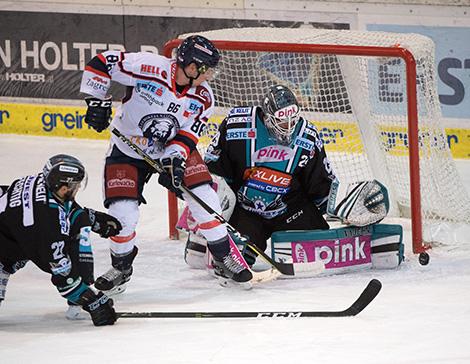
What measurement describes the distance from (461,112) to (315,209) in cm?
228

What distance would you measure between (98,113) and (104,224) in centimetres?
54

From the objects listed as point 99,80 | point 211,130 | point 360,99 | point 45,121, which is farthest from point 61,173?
point 45,121

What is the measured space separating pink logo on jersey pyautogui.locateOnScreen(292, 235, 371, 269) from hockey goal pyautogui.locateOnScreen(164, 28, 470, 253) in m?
0.44

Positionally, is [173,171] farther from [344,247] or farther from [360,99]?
[360,99]

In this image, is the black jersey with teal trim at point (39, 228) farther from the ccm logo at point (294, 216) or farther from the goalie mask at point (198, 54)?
the ccm logo at point (294, 216)

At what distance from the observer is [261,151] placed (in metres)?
5.61

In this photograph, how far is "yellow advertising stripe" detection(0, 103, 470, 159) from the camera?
6.53 metres

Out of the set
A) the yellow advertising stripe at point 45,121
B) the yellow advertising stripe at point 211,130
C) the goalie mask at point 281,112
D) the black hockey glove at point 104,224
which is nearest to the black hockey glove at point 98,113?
the black hockey glove at point 104,224

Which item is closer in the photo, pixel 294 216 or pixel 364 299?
pixel 364 299

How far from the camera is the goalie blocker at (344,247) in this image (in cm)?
550

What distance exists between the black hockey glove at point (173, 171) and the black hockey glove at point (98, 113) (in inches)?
11.9

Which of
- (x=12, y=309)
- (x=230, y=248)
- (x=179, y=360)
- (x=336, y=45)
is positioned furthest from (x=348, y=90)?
(x=179, y=360)

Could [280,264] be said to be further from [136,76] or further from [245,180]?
[136,76]

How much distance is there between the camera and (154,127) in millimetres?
5238
